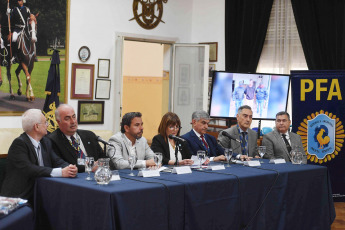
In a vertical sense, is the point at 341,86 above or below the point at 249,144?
above

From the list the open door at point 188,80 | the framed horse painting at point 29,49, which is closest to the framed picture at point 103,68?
the framed horse painting at point 29,49

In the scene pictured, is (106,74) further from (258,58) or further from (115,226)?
(115,226)

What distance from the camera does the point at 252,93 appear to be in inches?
312

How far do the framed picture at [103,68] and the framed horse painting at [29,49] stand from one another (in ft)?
2.03

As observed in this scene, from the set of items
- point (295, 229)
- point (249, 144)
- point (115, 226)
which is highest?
point (249, 144)

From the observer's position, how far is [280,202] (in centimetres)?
473

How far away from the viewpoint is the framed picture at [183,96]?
9.25 meters

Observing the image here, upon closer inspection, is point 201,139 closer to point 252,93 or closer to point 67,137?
point 67,137

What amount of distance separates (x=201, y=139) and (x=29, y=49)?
3.53m

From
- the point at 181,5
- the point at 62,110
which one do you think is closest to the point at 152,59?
the point at 181,5

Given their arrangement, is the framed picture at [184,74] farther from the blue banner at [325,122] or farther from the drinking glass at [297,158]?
the drinking glass at [297,158]

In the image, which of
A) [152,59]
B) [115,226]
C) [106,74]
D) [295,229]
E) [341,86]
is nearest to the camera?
[115,226]

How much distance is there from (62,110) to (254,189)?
179 cm

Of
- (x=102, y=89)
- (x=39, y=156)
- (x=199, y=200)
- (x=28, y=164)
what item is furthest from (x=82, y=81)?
(x=199, y=200)
